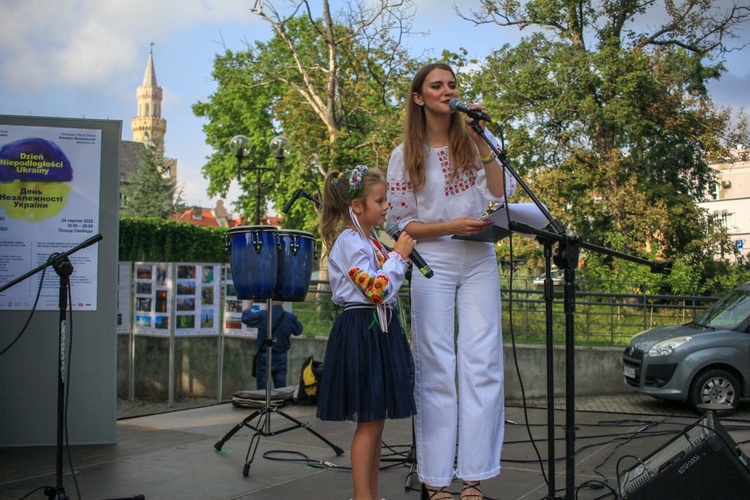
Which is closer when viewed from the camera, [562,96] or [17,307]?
[17,307]

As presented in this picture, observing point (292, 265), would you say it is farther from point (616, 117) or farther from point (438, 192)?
point (616, 117)

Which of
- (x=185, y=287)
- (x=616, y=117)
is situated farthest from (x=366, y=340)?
(x=616, y=117)

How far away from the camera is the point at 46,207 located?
17.9 ft

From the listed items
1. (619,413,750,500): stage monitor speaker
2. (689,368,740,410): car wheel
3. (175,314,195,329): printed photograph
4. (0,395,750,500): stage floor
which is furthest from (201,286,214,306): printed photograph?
(619,413,750,500): stage monitor speaker

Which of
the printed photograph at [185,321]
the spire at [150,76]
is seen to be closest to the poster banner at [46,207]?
the printed photograph at [185,321]

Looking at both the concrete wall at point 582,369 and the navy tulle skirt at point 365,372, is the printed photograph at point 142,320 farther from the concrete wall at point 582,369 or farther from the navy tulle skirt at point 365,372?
the navy tulle skirt at point 365,372

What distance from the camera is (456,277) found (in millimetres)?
3422

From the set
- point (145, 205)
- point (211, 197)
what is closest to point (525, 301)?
point (211, 197)

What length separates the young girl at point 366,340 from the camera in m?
3.39

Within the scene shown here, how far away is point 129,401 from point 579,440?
10.1 m

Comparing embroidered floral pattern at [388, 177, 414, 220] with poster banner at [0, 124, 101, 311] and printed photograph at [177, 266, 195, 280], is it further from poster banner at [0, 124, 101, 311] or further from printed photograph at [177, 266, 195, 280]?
printed photograph at [177, 266, 195, 280]

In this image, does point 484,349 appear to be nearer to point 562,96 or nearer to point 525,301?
point 525,301

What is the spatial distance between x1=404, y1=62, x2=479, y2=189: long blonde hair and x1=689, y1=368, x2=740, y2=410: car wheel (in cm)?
652

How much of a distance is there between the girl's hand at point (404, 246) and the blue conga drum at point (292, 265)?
2.20 metres
